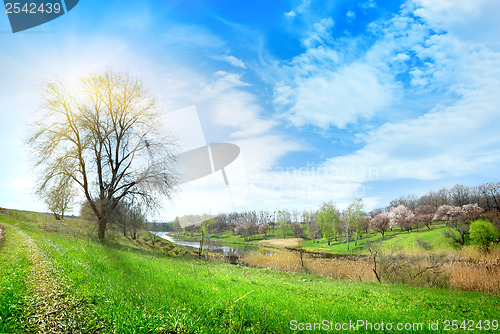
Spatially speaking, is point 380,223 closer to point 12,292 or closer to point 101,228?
point 101,228

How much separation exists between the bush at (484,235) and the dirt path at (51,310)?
35571 millimetres

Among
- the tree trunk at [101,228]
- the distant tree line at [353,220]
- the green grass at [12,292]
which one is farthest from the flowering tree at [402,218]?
the green grass at [12,292]

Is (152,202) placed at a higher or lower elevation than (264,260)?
higher

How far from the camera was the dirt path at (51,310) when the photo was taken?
3.64 m

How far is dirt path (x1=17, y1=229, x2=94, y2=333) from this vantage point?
3641 millimetres

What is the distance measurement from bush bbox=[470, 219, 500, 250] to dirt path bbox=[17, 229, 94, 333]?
35.6 m

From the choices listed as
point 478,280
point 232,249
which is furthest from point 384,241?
point 478,280

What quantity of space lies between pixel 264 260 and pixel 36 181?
19.0 meters

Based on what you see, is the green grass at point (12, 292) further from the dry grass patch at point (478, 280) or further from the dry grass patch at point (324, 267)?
the dry grass patch at point (478, 280)

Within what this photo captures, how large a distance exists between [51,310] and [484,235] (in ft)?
130

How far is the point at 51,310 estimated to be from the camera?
411 cm

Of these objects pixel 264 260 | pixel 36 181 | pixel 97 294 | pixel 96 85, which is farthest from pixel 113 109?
pixel 97 294

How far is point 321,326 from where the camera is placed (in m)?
4.00

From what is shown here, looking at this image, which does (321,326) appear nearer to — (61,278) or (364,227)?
(61,278)
